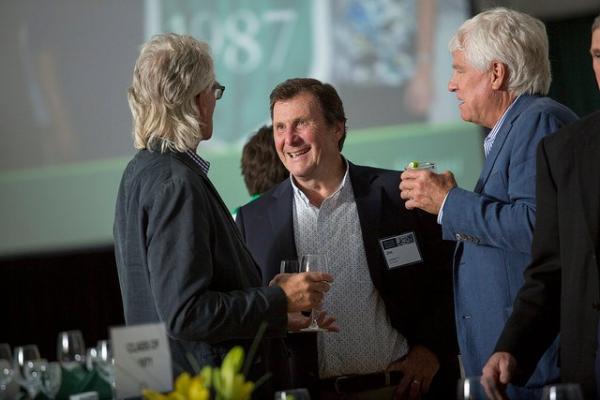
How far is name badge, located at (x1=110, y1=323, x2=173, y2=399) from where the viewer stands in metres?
2.01

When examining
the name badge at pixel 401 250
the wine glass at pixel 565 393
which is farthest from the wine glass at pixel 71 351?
the wine glass at pixel 565 393

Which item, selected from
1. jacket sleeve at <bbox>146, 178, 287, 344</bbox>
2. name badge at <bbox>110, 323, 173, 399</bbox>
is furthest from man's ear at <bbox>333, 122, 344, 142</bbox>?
name badge at <bbox>110, 323, 173, 399</bbox>

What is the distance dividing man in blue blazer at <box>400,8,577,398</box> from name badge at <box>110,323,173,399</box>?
1.01m

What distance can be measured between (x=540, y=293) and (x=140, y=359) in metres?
0.95

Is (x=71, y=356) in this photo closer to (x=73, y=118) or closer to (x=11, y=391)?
(x=11, y=391)

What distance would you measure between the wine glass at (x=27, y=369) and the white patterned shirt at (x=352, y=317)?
89 centimetres

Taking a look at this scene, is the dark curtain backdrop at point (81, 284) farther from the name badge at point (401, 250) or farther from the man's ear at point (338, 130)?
the name badge at point (401, 250)

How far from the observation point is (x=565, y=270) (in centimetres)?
227

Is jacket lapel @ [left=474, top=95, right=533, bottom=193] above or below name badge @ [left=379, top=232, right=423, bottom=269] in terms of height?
above

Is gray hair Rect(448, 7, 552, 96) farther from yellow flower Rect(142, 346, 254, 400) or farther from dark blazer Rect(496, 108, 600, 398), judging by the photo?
yellow flower Rect(142, 346, 254, 400)

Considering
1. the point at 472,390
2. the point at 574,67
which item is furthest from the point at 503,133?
the point at 574,67

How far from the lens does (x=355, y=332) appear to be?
324cm

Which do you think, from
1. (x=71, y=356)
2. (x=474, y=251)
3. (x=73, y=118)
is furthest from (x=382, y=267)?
(x=73, y=118)

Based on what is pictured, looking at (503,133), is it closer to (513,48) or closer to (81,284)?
(513,48)
